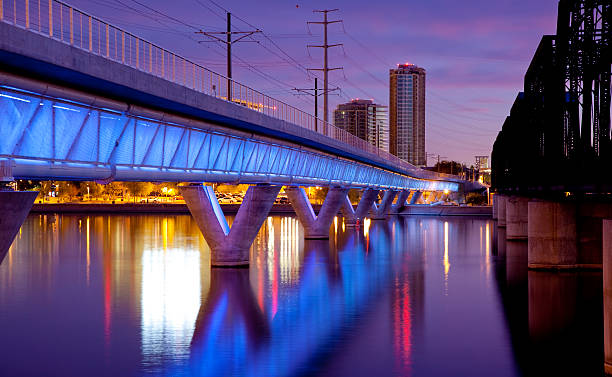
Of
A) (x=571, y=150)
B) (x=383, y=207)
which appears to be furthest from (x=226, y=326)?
(x=383, y=207)

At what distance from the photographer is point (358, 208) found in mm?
100875

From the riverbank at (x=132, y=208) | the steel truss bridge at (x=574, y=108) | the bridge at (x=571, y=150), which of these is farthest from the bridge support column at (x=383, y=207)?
the steel truss bridge at (x=574, y=108)

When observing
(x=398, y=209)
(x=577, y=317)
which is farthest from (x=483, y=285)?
(x=398, y=209)

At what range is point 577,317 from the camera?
3055 centimetres

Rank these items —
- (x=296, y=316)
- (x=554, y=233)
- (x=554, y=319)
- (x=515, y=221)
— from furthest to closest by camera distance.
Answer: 1. (x=515, y=221)
2. (x=554, y=233)
3. (x=296, y=316)
4. (x=554, y=319)

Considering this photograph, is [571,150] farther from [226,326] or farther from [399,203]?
[399,203]

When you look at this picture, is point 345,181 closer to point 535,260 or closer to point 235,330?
point 535,260

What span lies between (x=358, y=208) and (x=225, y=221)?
61105 mm

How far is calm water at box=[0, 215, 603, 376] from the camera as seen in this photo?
75.4 ft

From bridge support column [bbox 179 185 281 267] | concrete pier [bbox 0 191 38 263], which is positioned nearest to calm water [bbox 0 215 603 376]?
bridge support column [bbox 179 185 281 267]

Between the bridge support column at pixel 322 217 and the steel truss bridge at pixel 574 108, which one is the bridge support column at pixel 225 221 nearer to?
the steel truss bridge at pixel 574 108

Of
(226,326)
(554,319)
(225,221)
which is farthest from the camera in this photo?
(225,221)

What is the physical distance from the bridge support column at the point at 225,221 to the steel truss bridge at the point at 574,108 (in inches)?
616

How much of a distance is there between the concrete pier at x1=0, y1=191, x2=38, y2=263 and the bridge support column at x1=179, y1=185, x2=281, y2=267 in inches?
798
